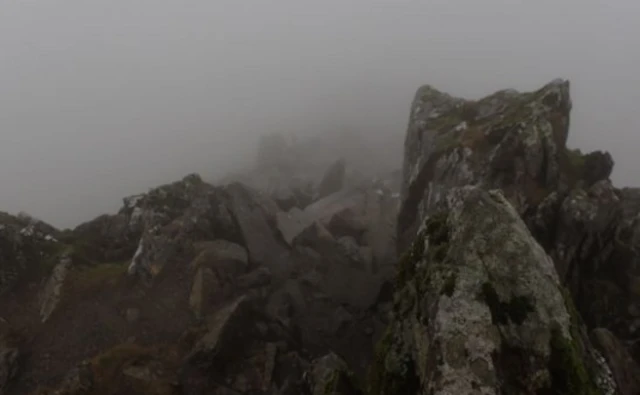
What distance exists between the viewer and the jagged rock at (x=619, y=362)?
30141 millimetres

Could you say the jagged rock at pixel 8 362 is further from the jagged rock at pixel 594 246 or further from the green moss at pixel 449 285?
the jagged rock at pixel 594 246

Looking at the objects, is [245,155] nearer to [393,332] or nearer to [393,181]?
[393,181]

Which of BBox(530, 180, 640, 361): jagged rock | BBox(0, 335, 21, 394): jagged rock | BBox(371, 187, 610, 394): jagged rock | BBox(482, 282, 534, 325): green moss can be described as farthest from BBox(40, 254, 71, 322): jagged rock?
BBox(530, 180, 640, 361): jagged rock

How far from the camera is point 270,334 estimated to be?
132 ft

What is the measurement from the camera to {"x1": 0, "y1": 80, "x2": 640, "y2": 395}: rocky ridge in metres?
22.5

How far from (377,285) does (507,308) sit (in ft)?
84.8

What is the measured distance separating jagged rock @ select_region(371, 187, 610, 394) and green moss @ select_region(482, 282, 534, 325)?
0.04m

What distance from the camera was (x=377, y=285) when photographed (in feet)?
157

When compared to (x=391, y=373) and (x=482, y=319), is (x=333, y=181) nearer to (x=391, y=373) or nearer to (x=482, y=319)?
(x=391, y=373)

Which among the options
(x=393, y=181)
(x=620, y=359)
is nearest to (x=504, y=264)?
(x=620, y=359)

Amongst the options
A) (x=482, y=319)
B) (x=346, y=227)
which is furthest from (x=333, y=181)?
(x=482, y=319)

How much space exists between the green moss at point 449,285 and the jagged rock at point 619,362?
1397 cm

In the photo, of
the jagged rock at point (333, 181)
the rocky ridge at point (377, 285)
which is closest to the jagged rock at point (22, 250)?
the rocky ridge at point (377, 285)

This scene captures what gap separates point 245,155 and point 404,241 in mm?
127520
